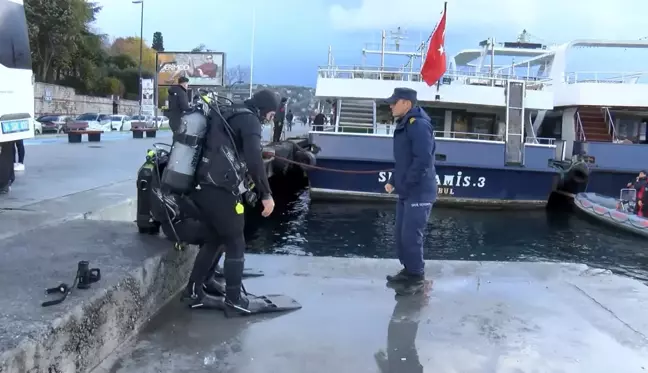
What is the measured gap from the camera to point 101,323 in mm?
3012

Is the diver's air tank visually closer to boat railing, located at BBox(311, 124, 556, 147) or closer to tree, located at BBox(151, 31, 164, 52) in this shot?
boat railing, located at BBox(311, 124, 556, 147)

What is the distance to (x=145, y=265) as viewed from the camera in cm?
360

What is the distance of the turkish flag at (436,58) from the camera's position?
15.3 m

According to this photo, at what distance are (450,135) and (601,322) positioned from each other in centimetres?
1357

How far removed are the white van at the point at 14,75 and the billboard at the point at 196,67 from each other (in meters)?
37.0

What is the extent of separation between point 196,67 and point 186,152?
42.5 m

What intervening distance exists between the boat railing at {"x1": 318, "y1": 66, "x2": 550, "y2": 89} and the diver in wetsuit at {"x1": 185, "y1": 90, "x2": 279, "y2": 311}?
1365 centimetres

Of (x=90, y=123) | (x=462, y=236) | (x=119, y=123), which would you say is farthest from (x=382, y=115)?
(x=119, y=123)

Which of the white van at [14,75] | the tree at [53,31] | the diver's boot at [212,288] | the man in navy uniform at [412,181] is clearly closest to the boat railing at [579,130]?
the man in navy uniform at [412,181]

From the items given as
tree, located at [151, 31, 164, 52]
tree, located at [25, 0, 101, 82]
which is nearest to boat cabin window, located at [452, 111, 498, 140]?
tree, located at [25, 0, 101, 82]

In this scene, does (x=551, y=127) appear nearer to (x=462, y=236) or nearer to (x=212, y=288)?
(x=462, y=236)

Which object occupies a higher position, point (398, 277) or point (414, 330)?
point (398, 277)

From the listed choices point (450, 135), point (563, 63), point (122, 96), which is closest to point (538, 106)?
point (450, 135)

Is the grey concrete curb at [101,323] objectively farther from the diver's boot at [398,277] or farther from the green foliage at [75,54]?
the green foliage at [75,54]
